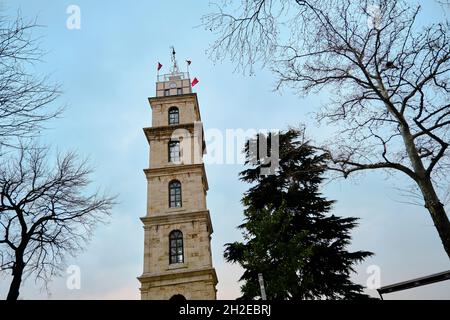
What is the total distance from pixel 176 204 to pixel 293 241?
11.5m

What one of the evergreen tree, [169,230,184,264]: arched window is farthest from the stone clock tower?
the evergreen tree

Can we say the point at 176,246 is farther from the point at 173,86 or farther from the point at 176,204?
the point at 173,86

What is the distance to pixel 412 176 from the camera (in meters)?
8.09

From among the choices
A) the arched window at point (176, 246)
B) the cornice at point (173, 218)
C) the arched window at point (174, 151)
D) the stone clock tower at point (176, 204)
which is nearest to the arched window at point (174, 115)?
the stone clock tower at point (176, 204)

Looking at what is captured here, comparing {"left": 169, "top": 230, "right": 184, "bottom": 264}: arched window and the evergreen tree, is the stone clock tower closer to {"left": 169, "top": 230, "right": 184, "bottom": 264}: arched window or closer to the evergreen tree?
{"left": 169, "top": 230, "right": 184, "bottom": 264}: arched window

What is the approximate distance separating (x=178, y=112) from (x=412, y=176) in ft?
71.4

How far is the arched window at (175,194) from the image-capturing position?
24.0 m

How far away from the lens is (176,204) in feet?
78.9

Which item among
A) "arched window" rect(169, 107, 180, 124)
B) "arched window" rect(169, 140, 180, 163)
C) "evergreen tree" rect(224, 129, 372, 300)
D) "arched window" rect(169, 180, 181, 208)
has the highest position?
"arched window" rect(169, 107, 180, 124)

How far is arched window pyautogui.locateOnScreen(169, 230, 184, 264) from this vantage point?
2191 centimetres

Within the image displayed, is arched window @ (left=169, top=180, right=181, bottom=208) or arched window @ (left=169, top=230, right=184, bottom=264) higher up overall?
arched window @ (left=169, top=180, right=181, bottom=208)

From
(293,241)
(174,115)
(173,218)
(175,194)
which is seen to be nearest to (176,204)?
(175,194)

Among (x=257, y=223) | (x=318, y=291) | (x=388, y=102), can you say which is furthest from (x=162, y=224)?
(x=388, y=102)
